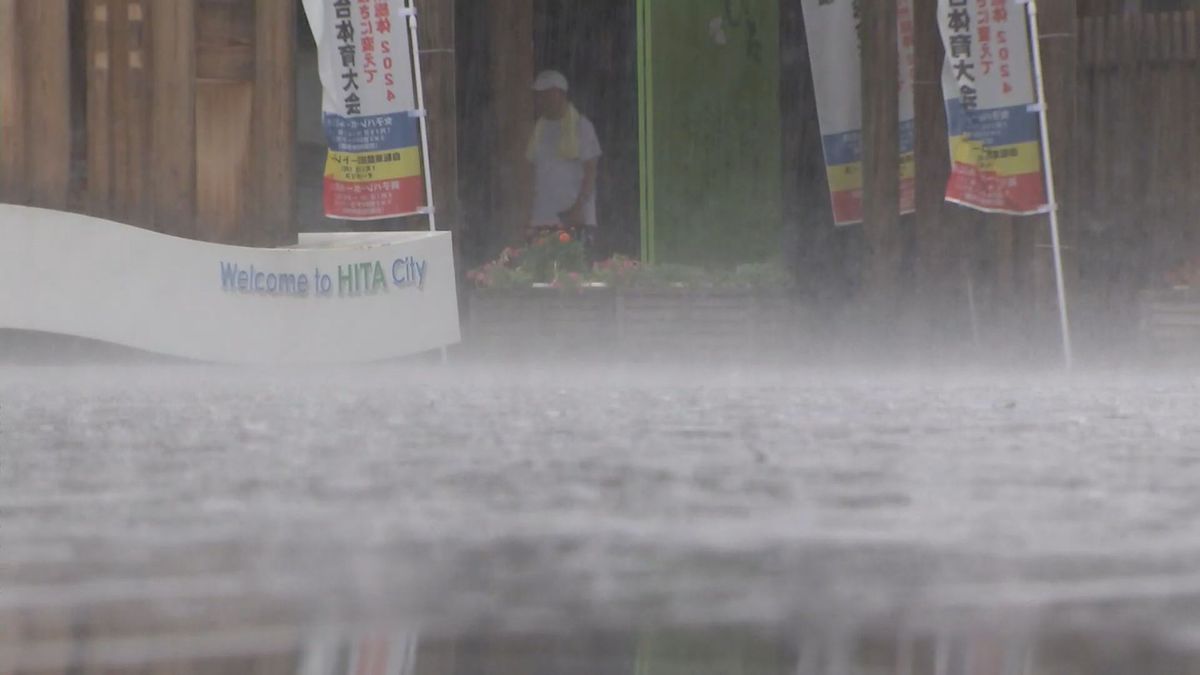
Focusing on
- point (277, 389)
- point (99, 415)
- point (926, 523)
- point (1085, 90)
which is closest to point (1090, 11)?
point (1085, 90)

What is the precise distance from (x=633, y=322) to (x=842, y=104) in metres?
2.08

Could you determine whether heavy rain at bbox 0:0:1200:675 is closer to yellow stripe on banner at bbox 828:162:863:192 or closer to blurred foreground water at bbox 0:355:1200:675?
blurred foreground water at bbox 0:355:1200:675

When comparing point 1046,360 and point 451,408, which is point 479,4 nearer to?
point 1046,360

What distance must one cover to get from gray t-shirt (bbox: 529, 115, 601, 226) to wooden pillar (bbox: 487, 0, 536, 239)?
168mm

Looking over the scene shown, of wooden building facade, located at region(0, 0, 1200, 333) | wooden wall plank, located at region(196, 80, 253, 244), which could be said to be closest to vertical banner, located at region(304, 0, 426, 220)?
wooden building facade, located at region(0, 0, 1200, 333)

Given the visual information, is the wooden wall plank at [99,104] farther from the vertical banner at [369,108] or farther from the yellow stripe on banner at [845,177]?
the yellow stripe on banner at [845,177]

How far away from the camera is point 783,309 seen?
13.6 metres

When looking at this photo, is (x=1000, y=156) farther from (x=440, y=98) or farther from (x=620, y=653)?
(x=620, y=653)

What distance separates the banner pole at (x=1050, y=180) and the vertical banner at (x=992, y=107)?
64 mm

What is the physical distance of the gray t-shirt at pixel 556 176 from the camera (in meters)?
16.1

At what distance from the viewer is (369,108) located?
501 inches

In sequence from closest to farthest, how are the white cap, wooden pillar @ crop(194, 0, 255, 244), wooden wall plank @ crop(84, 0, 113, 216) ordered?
wooden wall plank @ crop(84, 0, 113, 216) → wooden pillar @ crop(194, 0, 255, 244) → the white cap

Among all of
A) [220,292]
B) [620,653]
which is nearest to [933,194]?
[220,292]

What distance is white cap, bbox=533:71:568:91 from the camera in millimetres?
15930
